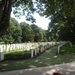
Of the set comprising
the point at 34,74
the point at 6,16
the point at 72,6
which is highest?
the point at 72,6

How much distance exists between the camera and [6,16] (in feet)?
33.0

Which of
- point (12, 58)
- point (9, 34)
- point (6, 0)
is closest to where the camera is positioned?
point (6, 0)

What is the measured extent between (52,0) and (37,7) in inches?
102

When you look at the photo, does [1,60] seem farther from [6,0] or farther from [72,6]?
[72,6]

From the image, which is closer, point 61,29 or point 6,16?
point 6,16

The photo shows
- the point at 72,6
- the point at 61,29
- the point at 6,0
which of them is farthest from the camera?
the point at 61,29

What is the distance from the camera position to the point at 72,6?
1074 cm

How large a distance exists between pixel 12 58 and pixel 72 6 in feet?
23.7

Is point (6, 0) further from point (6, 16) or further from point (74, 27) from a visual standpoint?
point (74, 27)

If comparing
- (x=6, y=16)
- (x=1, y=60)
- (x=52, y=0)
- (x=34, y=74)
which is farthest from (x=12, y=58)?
(x=52, y=0)

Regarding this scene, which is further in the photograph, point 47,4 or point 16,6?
point 16,6

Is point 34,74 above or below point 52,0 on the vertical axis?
below

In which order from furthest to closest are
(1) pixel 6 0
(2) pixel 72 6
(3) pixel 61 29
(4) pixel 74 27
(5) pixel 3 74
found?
(3) pixel 61 29 → (4) pixel 74 27 → (2) pixel 72 6 → (1) pixel 6 0 → (5) pixel 3 74

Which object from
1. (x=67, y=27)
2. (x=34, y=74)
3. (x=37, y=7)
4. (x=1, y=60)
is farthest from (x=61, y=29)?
(x=34, y=74)
